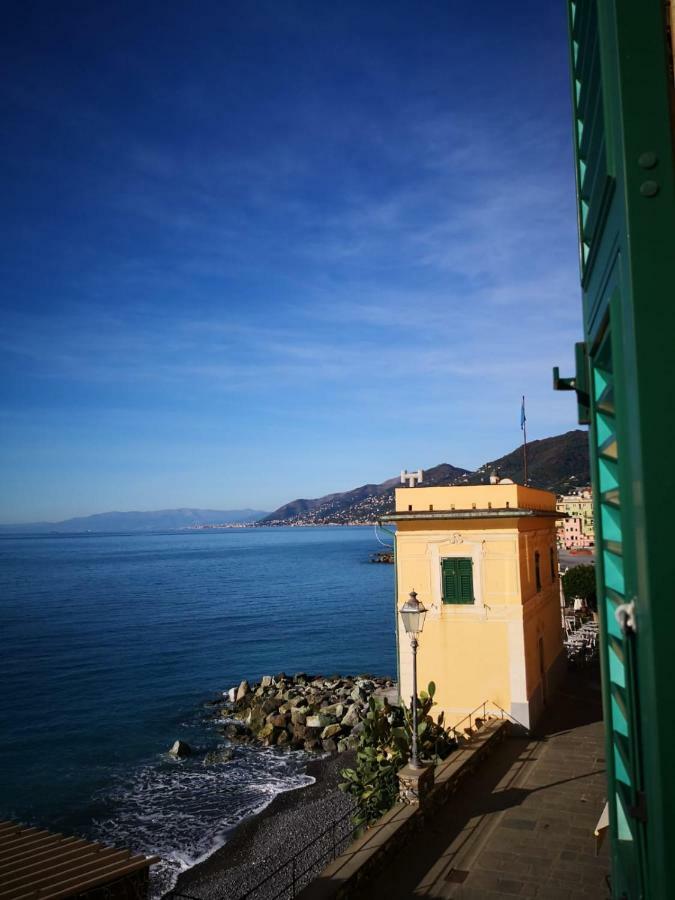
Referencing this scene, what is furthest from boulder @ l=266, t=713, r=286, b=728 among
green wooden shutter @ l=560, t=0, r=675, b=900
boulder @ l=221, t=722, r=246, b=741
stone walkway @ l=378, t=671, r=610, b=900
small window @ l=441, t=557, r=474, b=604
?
green wooden shutter @ l=560, t=0, r=675, b=900

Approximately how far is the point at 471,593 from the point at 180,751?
16.1m

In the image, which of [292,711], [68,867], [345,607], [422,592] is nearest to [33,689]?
[292,711]

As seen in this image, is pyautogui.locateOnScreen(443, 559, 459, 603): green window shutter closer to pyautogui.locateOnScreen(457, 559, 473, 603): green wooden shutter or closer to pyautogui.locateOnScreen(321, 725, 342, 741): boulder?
pyautogui.locateOnScreen(457, 559, 473, 603): green wooden shutter

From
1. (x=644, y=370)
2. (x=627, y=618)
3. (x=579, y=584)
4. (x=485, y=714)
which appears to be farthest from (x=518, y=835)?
(x=579, y=584)

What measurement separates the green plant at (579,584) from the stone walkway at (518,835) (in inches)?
1024

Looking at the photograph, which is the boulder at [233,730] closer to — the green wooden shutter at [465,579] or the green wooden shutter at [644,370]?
the green wooden shutter at [465,579]

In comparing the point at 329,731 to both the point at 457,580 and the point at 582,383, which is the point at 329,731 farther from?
the point at 582,383

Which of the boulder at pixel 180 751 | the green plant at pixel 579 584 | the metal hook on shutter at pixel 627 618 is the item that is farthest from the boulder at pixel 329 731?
the metal hook on shutter at pixel 627 618

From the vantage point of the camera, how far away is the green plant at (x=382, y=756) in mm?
13500

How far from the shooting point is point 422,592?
60.4ft

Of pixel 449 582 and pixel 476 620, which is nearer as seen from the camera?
pixel 476 620

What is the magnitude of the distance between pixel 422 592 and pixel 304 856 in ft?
26.6

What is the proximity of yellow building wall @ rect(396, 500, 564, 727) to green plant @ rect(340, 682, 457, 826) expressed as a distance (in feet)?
8.89

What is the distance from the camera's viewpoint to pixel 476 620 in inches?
708
